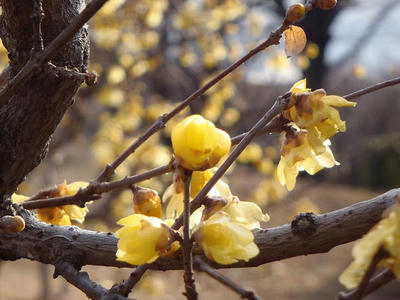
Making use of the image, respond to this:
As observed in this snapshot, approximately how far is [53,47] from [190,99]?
0.24m

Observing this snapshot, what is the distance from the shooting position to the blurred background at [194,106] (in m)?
4.45

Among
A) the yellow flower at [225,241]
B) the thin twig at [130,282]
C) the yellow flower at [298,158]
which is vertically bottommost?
the thin twig at [130,282]

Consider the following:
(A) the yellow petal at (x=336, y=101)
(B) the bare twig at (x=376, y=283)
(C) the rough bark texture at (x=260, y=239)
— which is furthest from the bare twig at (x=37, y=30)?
(B) the bare twig at (x=376, y=283)

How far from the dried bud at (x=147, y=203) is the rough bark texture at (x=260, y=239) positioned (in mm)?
67

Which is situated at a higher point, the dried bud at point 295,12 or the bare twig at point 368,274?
the dried bud at point 295,12

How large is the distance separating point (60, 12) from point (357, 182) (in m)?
12.5

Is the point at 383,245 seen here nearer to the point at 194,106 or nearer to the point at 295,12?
the point at 295,12

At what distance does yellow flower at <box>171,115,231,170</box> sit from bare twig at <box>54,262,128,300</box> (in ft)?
0.67

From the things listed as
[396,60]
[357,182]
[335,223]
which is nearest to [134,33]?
[335,223]

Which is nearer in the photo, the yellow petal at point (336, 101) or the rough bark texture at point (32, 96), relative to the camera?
the yellow petal at point (336, 101)

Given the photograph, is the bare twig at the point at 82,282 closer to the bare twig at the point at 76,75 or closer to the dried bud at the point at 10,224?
the dried bud at the point at 10,224

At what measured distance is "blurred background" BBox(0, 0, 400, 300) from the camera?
4453mm

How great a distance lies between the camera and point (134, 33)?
4820 millimetres

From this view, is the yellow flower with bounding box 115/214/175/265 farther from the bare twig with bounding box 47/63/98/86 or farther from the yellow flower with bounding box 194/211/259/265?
the bare twig with bounding box 47/63/98/86
